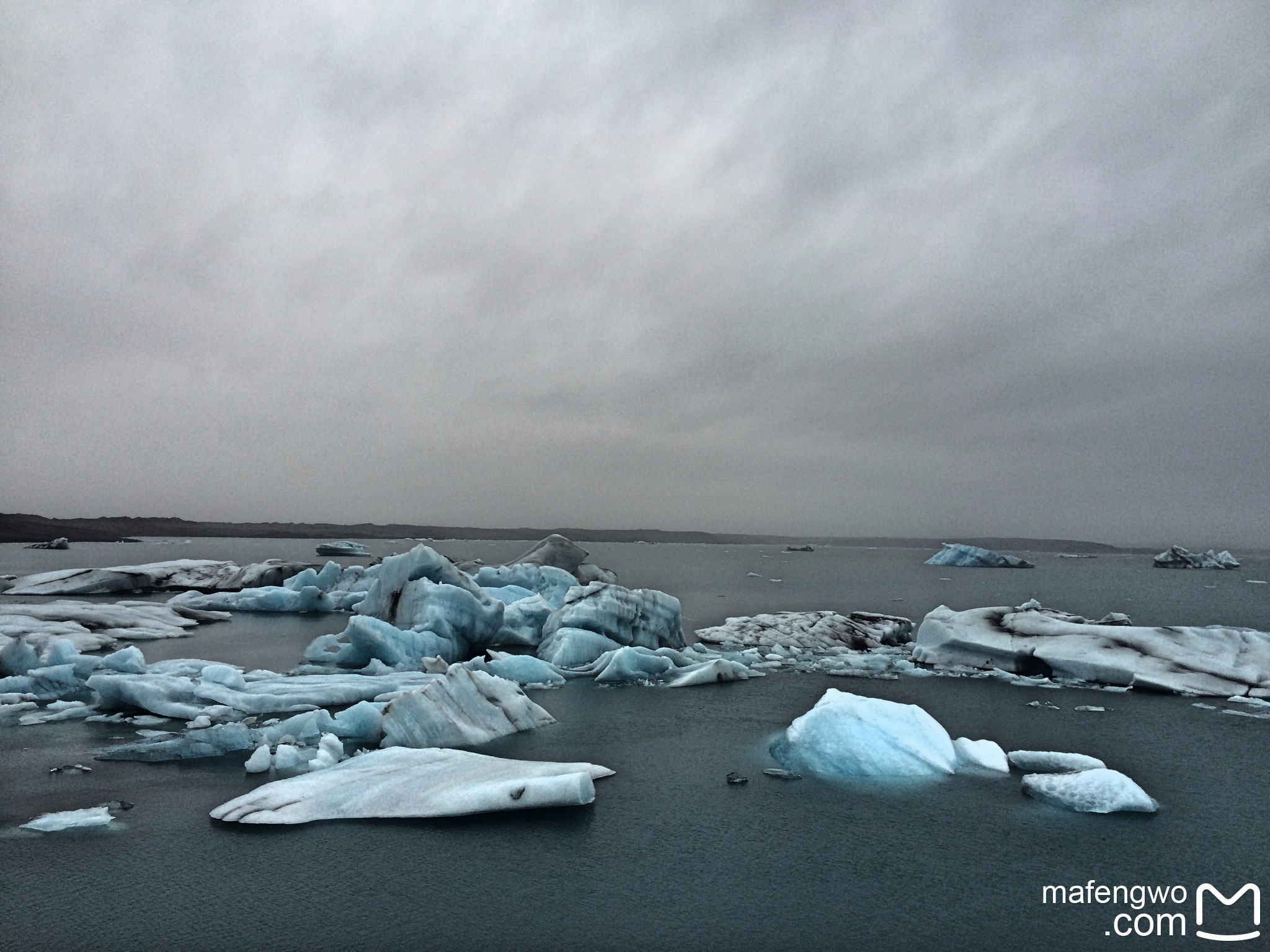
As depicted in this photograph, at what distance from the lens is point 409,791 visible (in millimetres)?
6770

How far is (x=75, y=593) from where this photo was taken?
27.6m

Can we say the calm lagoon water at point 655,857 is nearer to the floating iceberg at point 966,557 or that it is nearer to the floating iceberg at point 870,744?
the floating iceberg at point 870,744

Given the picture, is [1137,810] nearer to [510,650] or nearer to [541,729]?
[541,729]

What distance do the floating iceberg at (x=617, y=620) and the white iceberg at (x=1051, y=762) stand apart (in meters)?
8.70

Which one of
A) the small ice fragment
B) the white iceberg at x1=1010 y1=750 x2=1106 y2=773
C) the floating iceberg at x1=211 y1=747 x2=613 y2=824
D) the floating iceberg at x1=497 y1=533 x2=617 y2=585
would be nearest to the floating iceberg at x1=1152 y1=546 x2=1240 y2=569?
the floating iceberg at x1=497 y1=533 x2=617 y2=585

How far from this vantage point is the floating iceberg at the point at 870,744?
8.37m

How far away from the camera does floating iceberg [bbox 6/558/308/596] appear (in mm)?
27266

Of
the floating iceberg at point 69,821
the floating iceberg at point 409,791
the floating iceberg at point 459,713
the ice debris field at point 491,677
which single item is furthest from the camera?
the floating iceberg at point 459,713

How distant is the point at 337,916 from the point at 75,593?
29789 millimetres

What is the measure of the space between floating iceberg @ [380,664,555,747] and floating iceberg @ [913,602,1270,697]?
944 cm

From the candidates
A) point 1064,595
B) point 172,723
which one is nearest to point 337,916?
point 172,723

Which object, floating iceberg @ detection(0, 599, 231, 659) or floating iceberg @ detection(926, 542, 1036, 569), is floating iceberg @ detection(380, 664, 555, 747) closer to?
floating iceberg @ detection(0, 599, 231, 659)

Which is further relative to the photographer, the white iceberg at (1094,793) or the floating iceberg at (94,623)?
the floating iceberg at (94,623)

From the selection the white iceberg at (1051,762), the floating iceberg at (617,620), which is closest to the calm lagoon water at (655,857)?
the white iceberg at (1051,762)
